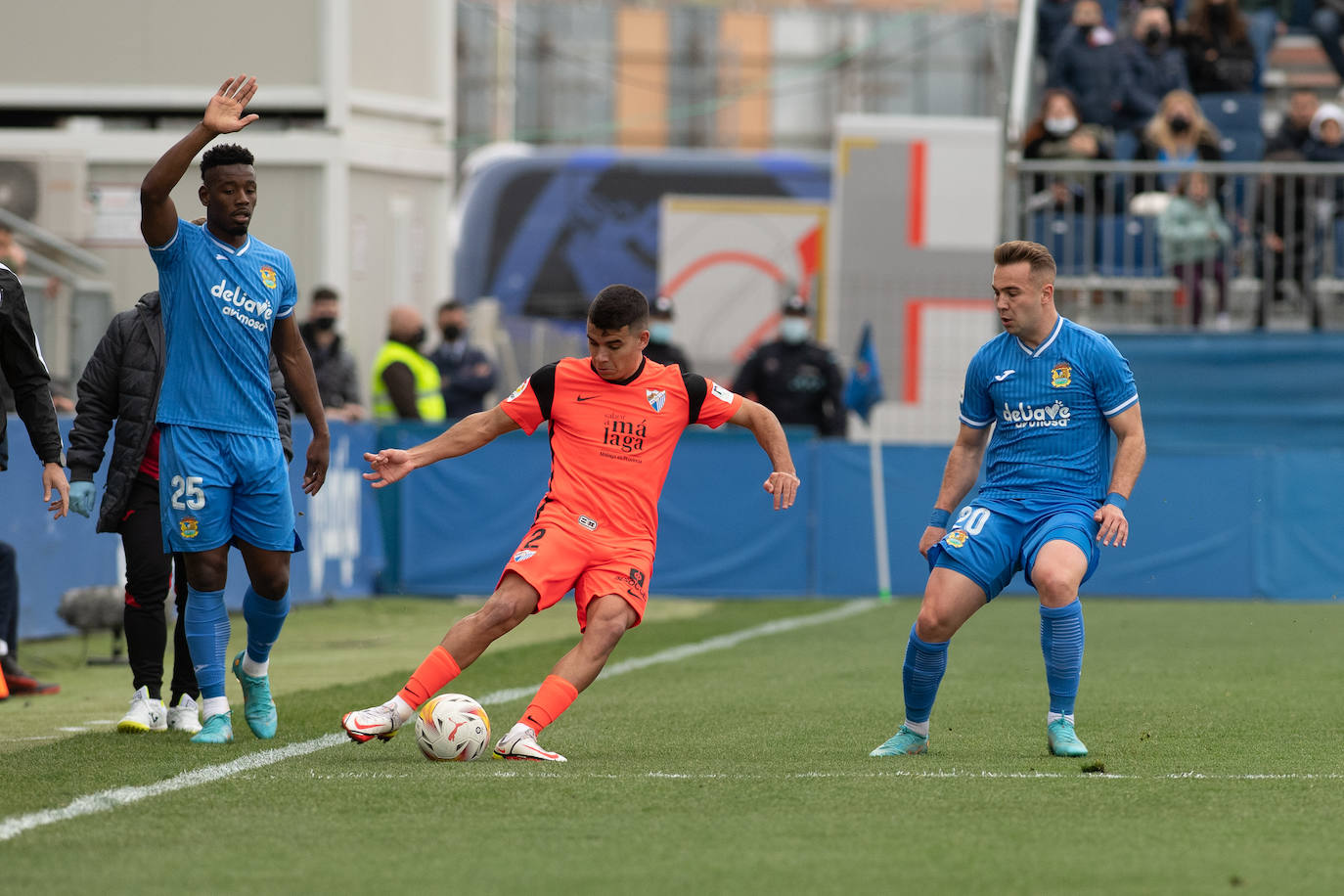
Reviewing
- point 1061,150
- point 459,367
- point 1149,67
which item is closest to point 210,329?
point 459,367

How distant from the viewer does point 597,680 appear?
11102mm

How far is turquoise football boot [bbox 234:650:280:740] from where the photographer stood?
830 cm

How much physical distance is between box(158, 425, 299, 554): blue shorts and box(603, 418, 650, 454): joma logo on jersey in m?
1.33

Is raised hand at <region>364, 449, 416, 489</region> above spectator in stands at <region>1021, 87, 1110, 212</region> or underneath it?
underneath

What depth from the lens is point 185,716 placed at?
8.77 m

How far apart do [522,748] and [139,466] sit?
91.5 inches

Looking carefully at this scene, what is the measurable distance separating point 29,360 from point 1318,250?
14044mm

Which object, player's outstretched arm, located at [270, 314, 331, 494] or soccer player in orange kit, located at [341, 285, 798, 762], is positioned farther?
player's outstretched arm, located at [270, 314, 331, 494]

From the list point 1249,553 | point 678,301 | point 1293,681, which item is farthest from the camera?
point 678,301

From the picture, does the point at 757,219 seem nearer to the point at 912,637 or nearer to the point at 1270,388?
the point at 1270,388

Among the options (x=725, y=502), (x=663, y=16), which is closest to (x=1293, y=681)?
(x=725, y=502)

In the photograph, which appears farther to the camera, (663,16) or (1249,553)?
(663,16)

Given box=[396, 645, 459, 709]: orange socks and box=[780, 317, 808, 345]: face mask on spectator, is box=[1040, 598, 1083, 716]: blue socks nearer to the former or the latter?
box=[396, 645, 459, 709]: orange socks

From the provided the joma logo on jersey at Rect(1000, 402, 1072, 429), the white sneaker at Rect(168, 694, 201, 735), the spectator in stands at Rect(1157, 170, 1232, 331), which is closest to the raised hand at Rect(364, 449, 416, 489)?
the white sneaker at Rect(168, 694, 201, 735)
